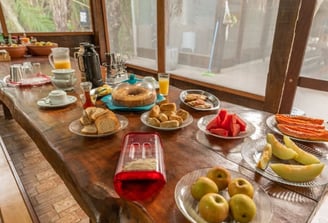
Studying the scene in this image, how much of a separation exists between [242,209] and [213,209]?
0.07 m

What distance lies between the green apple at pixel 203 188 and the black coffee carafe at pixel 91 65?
1.23 m

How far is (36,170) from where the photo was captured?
2072 mm

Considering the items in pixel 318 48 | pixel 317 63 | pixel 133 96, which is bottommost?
pixel 133 96

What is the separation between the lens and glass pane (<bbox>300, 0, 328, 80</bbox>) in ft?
6.05

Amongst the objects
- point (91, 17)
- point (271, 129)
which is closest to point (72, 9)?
point (91, 17)

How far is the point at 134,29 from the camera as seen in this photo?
12.4 ft

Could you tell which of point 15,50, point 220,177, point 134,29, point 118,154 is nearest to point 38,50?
point 15,50

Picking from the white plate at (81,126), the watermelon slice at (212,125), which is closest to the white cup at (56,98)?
the white plate at (81,126)

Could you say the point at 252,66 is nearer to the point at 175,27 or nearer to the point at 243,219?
the point at 175,27

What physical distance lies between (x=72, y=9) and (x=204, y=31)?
8.64 feet

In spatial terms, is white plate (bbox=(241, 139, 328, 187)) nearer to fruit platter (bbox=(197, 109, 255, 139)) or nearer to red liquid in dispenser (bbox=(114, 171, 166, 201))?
fruit platter (bbox=(197, 109, 255, 139))

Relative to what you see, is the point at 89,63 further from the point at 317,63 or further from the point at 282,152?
the point at 317,63

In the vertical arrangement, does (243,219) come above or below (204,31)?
below

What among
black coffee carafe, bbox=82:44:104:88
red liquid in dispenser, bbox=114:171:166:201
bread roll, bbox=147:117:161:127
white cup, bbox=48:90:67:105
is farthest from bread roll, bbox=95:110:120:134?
black coffee carafe, bbox=82:44:104:88
